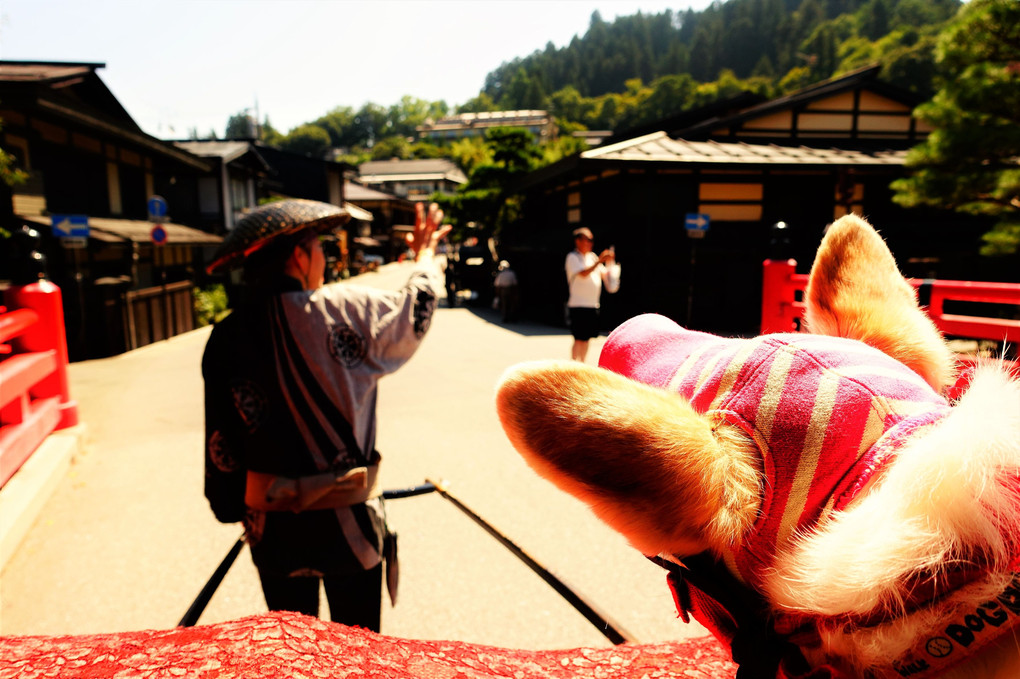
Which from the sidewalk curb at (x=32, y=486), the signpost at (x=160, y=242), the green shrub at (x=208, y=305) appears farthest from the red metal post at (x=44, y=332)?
the green shrub at (x=208, y=305)

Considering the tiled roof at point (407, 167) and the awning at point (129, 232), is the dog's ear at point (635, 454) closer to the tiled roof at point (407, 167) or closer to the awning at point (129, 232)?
the awning at point (129, 232)

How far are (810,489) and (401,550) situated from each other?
353 centimetres

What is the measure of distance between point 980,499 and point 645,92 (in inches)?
3377

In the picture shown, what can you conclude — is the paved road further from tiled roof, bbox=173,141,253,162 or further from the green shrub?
tiled roof, bbox=173,141,253,162

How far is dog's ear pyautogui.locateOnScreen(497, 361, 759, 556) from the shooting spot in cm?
Result: 50

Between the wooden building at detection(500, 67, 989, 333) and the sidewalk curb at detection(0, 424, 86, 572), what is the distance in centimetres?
832

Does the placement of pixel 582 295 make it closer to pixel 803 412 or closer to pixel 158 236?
pixel 803 412

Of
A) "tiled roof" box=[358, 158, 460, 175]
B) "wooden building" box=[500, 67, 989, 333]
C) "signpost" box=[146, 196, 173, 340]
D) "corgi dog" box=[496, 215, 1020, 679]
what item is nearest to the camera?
"corgi dog" box=[496, 215, 1020, 679]

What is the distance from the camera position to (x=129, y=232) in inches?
505

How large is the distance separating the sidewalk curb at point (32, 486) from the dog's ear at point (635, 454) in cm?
397

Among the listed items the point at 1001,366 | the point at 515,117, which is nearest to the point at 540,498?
the point at 1001,366

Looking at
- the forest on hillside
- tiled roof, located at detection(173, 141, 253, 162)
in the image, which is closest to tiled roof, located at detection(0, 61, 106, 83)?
tiled roof, located at detection(173, 141, 253, 162)

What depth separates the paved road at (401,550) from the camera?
117 inches

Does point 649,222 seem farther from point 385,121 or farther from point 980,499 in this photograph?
point 385,121
